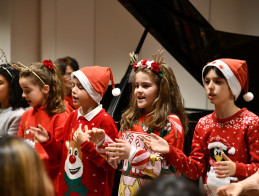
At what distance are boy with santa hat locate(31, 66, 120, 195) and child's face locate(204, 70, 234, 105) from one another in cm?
76

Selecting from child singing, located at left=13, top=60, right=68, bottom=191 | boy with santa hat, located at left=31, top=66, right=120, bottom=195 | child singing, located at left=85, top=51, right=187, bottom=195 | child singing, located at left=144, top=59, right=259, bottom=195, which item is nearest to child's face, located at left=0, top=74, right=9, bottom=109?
child singing, located at left=13, top=60, right=68, bottom=191

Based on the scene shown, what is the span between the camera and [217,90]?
2.21 meters

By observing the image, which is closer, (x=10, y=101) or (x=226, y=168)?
(x=226, y=168)

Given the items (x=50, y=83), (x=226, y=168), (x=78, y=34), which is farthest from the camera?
(x=78, y=34)

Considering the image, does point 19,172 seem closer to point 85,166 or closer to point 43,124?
point 85,166

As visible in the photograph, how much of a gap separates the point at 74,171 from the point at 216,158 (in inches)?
38.5

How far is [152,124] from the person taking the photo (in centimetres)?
239

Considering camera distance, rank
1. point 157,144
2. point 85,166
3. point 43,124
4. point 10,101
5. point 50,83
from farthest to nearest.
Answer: point 10,101 → point 50,83 → point 43,124 → point 85,166 → point 157,144

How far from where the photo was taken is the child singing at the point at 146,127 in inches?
88.6

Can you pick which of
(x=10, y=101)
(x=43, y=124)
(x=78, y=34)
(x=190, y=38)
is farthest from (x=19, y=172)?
(x=78, y=34)

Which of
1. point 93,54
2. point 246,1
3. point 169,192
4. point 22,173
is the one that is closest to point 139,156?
point 22,173

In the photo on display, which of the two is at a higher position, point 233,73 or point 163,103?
point 233,73

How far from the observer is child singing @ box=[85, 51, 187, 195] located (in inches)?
88.6

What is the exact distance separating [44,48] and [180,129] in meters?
4.70
